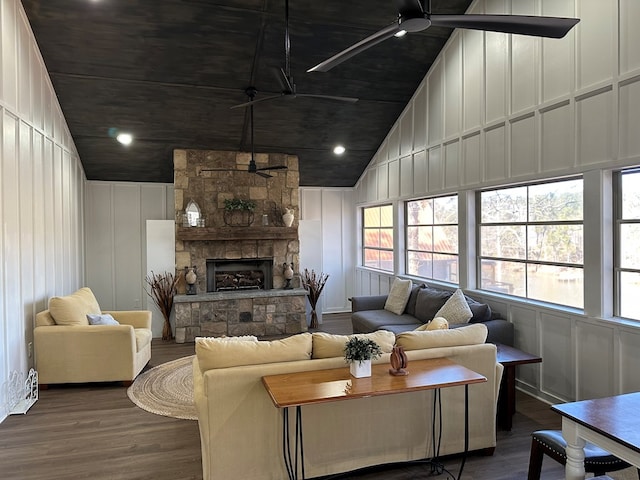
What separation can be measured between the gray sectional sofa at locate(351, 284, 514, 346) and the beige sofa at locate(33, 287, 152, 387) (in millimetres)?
2987

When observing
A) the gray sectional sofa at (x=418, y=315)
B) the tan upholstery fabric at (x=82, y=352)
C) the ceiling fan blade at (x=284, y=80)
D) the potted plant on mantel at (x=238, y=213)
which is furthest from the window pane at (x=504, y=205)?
the tan upholstery fabric at (x=82, y=352)

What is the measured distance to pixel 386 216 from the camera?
803 cm

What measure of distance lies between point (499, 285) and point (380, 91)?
334cm

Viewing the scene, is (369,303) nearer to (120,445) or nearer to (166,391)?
(166,391)

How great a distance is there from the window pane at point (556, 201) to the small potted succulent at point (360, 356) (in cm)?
268

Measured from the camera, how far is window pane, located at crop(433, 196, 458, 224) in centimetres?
600

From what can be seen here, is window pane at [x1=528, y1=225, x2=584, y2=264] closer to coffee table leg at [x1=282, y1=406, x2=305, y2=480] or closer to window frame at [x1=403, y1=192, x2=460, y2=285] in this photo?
window frame at [x1=403, y1=192, x2=460, y2=285]

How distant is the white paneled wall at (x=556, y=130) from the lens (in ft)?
11.7


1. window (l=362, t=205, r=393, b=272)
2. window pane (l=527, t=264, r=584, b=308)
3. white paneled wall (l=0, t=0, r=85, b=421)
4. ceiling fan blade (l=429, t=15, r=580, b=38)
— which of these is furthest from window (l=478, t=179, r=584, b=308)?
white paneled wall (l=0, t=0, r=85, b=421)

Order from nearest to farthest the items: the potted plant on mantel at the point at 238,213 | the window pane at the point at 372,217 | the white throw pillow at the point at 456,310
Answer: the white throw pillow at the point at 456,310, the potted plant on mantel at the point at 238,213, the window pane at the point at 372,217

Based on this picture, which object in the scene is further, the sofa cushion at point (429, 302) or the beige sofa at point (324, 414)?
the sofa cushion at point (429, 302)

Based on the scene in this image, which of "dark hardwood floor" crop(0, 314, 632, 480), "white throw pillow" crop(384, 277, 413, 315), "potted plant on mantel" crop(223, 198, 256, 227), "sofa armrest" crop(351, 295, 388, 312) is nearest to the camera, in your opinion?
"dark hardwood floor" crop(0, 314, 632, 480)

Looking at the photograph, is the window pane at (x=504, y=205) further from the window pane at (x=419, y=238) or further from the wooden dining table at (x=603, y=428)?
the wooden dining table at (x=603, y=428)

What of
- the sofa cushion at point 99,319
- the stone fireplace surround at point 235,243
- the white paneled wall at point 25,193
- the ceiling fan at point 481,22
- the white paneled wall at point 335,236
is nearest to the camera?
the ceiling fan at point 481,22
